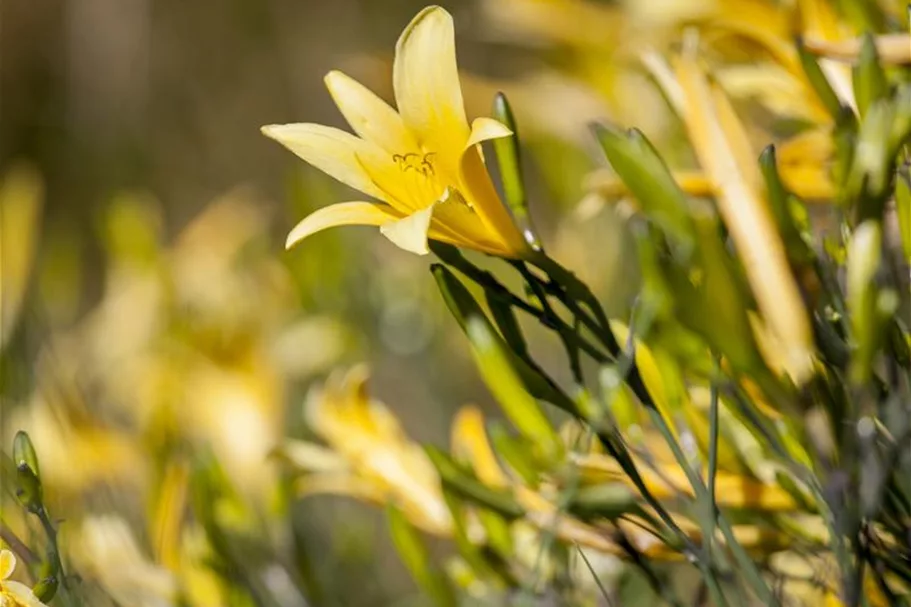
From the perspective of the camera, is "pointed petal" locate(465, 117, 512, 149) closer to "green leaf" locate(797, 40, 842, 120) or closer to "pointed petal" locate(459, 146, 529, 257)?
"pointed petal" locate(459, 146, 529, 257)

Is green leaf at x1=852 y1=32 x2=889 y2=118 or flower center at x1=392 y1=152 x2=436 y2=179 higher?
flower center at x1=392 y1=152 x2=436 y2=179

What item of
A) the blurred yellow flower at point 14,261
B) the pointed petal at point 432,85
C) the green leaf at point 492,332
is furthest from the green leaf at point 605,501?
the blurred yellow flower at point 14,261

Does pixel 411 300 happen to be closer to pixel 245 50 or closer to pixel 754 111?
pixel 754 111

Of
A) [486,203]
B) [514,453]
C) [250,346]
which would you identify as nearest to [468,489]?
[514,453]

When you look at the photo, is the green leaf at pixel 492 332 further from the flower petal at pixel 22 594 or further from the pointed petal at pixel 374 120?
the flower petal at pixel 22 594

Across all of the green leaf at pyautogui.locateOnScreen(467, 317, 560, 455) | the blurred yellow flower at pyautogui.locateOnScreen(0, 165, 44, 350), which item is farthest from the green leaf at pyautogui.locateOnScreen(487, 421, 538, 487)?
the blurred yellow flower at pyautogui.locateOnScreen(0, 165, 44, 350)

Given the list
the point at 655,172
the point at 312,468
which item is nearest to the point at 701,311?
the point at 655,172
